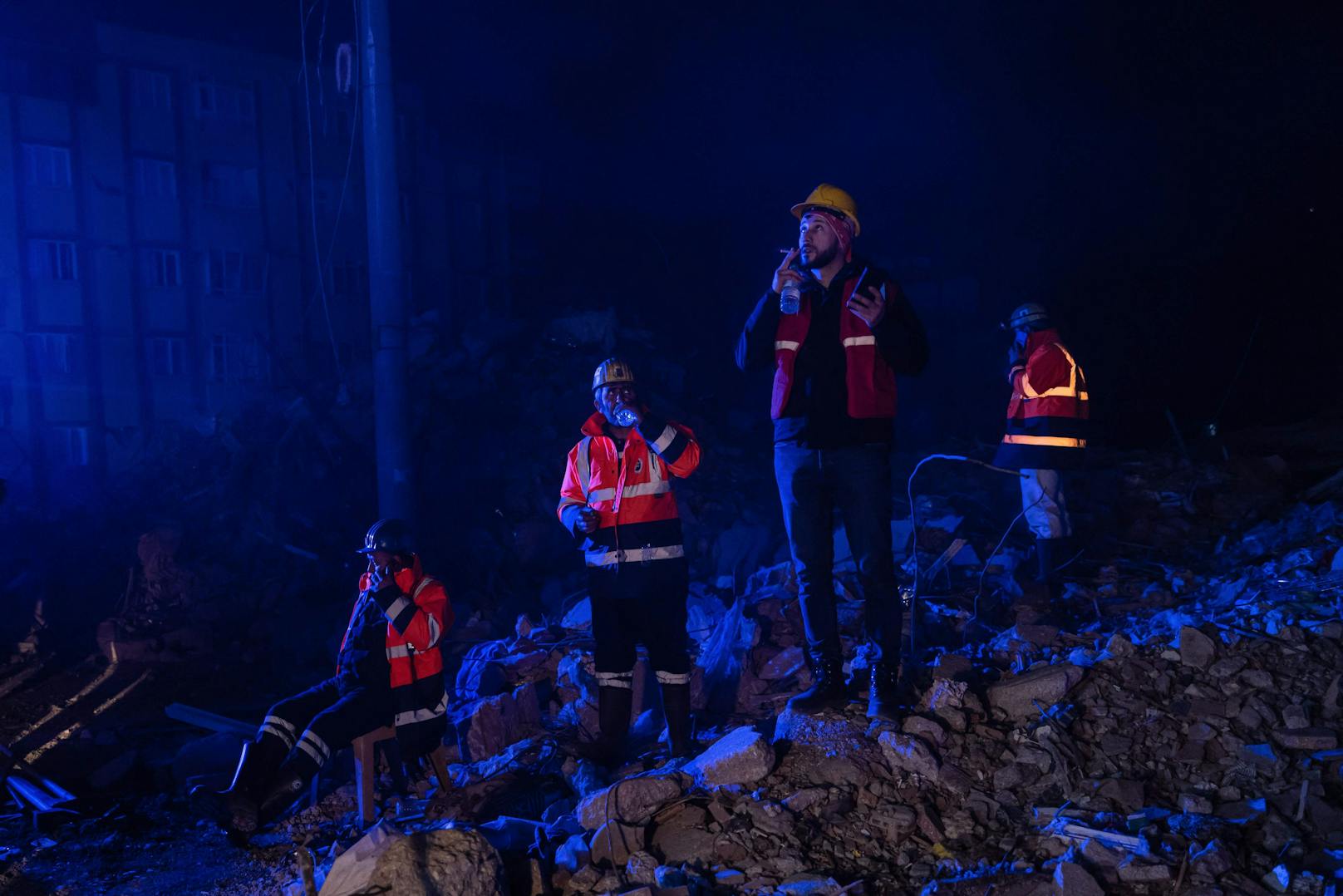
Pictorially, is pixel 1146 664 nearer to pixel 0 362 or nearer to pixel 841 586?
pixel 841 586

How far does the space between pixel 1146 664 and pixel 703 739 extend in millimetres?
2208

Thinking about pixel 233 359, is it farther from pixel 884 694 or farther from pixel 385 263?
pixel 884 694

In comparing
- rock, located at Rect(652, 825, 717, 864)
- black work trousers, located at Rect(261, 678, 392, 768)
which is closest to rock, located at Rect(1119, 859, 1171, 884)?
rock, located at Rect(652, 825, 717, 864)

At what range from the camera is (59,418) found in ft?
43.7

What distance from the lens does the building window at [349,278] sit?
15.3 m

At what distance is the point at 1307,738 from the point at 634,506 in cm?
290

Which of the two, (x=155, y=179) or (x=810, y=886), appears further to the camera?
(x=155, y=179)

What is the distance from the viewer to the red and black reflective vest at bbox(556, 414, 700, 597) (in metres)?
4.08

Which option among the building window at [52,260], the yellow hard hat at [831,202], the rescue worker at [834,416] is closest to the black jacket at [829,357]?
the rescue worker at [834,416]

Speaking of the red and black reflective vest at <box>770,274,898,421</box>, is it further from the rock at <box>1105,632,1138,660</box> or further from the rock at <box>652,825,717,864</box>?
the rock at <box>652,825,717,864</box>

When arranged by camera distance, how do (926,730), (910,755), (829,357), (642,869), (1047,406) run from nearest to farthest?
(642,869) < (910,755) < (926,730) < (829,357) < (1047,406)

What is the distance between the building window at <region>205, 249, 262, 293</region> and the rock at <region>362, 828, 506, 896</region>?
14.2 meters

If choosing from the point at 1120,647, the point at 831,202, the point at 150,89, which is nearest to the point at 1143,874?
the point at 1120,647

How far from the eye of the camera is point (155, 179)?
1420 centimetres
